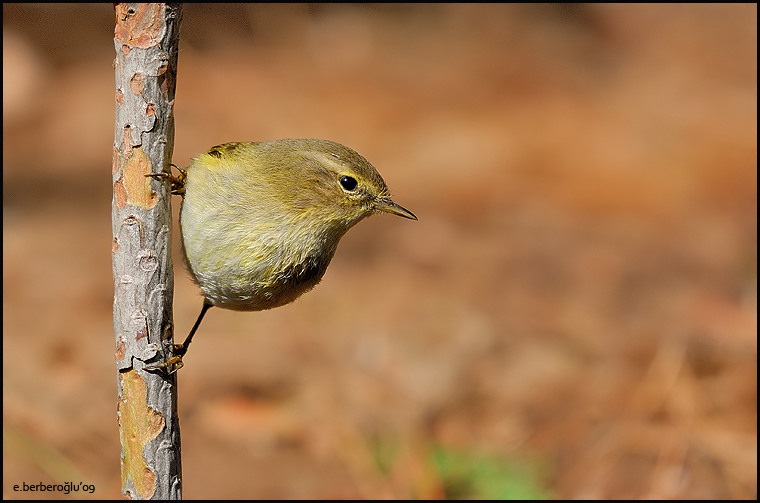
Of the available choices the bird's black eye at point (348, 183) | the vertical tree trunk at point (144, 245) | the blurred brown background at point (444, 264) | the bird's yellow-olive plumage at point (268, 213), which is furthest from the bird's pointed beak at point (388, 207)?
the blurred brown background at point (444, 264)

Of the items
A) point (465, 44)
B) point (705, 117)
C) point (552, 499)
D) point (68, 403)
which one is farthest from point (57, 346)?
point (705, 117)

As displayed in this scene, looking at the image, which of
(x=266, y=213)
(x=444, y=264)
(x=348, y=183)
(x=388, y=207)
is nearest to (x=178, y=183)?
(x=266, y=213)

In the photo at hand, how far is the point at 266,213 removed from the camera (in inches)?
110

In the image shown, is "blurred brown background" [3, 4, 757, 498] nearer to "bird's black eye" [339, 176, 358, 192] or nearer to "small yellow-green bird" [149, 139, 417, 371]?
"small yellow-green bird" [149, 139, 417, 371]

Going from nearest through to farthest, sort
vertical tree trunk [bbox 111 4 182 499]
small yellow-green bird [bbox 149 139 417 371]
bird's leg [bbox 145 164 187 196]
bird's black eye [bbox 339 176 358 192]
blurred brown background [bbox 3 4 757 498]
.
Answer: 1. vertical tree trunk [bbox 111 4 182 499]
2. bird's leg [bbox 145 164 187 196]
3. small yellow-green bird [bbox 149 139 417 371]
4. bird's black eye [bbox 339 176 358 192]
5. blurred brown background [bbox 3 4 757 498]

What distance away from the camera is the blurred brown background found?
5227 mm

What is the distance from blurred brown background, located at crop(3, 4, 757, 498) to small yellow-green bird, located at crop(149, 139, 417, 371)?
2225 millimetres

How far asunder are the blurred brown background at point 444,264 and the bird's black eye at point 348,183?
7.66 ft

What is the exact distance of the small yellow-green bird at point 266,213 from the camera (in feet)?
8.98

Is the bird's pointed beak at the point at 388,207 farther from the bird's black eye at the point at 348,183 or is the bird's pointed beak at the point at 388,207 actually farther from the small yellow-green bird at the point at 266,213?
the bird's black eye at the point at 348,183

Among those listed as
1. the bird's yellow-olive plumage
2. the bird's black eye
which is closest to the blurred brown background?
the bird's yellow-olive plumage

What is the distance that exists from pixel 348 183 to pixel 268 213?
31 cm

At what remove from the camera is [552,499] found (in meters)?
4.97

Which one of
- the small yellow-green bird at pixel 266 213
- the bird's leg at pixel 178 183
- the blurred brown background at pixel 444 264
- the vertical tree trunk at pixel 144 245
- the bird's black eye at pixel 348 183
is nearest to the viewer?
the vertical tree trunk at pixel 144 245
